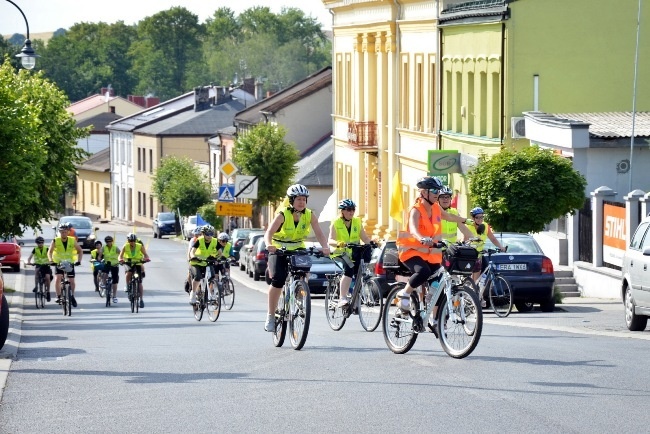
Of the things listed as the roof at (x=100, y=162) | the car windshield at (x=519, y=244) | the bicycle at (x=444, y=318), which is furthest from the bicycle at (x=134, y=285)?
the roof at (x=100, y=162)

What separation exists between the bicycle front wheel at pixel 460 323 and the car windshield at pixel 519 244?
1279cm

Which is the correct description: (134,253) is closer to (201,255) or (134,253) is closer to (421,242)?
(201,255)

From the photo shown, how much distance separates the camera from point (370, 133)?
186ft

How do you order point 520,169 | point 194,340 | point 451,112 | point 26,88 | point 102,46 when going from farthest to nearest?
point 102,46 → point 451,112 → point 26,88 → point 520,169 → point 194,340

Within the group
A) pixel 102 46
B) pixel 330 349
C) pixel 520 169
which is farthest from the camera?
pixel 102 46

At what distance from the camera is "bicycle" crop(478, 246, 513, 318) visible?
2464 centimetres

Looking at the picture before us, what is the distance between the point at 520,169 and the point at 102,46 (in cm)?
15869

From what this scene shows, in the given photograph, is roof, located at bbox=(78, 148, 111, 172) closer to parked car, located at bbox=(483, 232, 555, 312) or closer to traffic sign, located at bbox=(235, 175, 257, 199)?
traffic sign, located at bbox=(235, 175, 257, 199)

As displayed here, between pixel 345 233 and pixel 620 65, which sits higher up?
pixel 620 65

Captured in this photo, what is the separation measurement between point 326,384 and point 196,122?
314 ft

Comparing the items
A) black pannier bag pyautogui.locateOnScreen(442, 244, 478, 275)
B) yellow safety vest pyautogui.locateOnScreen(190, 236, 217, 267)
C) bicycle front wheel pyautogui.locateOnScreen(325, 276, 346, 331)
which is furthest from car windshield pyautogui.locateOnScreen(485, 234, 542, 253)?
black pannier bag pyautogui.locateOnScreen(442, 244, 478, 275)

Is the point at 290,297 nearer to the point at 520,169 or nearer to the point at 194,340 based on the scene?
the point at 194,340

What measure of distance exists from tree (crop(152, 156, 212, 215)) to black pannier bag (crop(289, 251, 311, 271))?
7119 cm

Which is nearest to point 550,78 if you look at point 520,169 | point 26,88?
point 520,169
